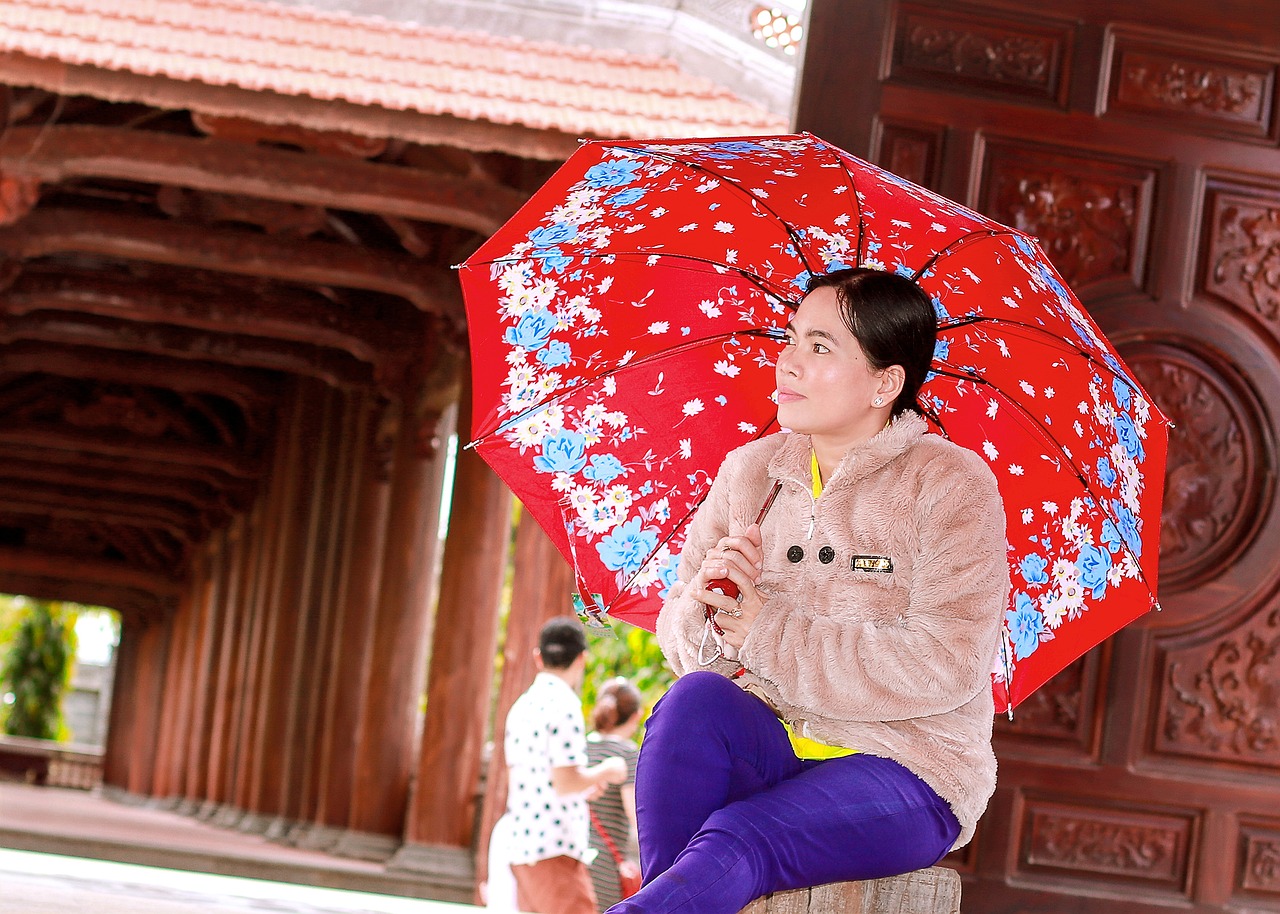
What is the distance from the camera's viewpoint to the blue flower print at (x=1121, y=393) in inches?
120

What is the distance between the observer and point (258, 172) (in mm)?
7926

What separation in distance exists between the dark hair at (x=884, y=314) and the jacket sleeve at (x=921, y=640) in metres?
0.24

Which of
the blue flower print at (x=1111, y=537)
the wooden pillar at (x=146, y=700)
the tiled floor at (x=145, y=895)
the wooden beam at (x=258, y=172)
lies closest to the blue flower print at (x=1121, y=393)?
the blue flower print at (x=1111, y=537)

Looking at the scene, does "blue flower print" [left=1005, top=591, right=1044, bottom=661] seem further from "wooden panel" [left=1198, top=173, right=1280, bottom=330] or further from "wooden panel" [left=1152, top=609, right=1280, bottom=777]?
"wooden panel" [left=1198, top=173, right=1280, bottom=330]

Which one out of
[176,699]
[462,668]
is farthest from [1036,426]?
[176,699]

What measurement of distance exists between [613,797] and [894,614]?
3.29 m

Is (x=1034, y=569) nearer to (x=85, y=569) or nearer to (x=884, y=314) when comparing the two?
(x=884, y=314)

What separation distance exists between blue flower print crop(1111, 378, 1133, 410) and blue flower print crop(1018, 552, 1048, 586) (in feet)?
1.16

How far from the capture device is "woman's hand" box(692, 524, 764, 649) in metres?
2.37

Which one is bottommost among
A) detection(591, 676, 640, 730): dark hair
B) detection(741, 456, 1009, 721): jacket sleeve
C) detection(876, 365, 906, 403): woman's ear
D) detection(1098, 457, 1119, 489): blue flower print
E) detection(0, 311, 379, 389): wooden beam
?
detection(591, 676, 640, 730): dark hair

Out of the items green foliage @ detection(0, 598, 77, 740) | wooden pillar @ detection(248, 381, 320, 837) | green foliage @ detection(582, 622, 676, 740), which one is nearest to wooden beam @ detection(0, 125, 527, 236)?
green foliage @ detection(582, 622, 676, 740)

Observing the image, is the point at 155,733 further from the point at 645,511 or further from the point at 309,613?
the point at 645,511

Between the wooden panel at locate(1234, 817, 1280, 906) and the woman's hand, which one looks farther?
the wooden panel at locate(1234, 817, 1280, 906)

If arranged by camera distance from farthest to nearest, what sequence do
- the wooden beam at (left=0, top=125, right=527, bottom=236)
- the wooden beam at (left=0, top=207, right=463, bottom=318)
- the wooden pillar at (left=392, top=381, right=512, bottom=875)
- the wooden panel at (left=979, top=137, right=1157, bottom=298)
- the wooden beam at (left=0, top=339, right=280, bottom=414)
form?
1. the wooden beam at (left=0, top=339, right=280, bottom=414)
2. the wooden beam at (left=0, top=207, right=463, bottom=318)
3. the wooden pillar at (left=392, top=381, right=512, bottom=875)
4. the wooden beam at (left=0, top=125, right=527, bottom=236)
5. the wooden panel at (left=979, top=137, right=1157, bottom=298)
